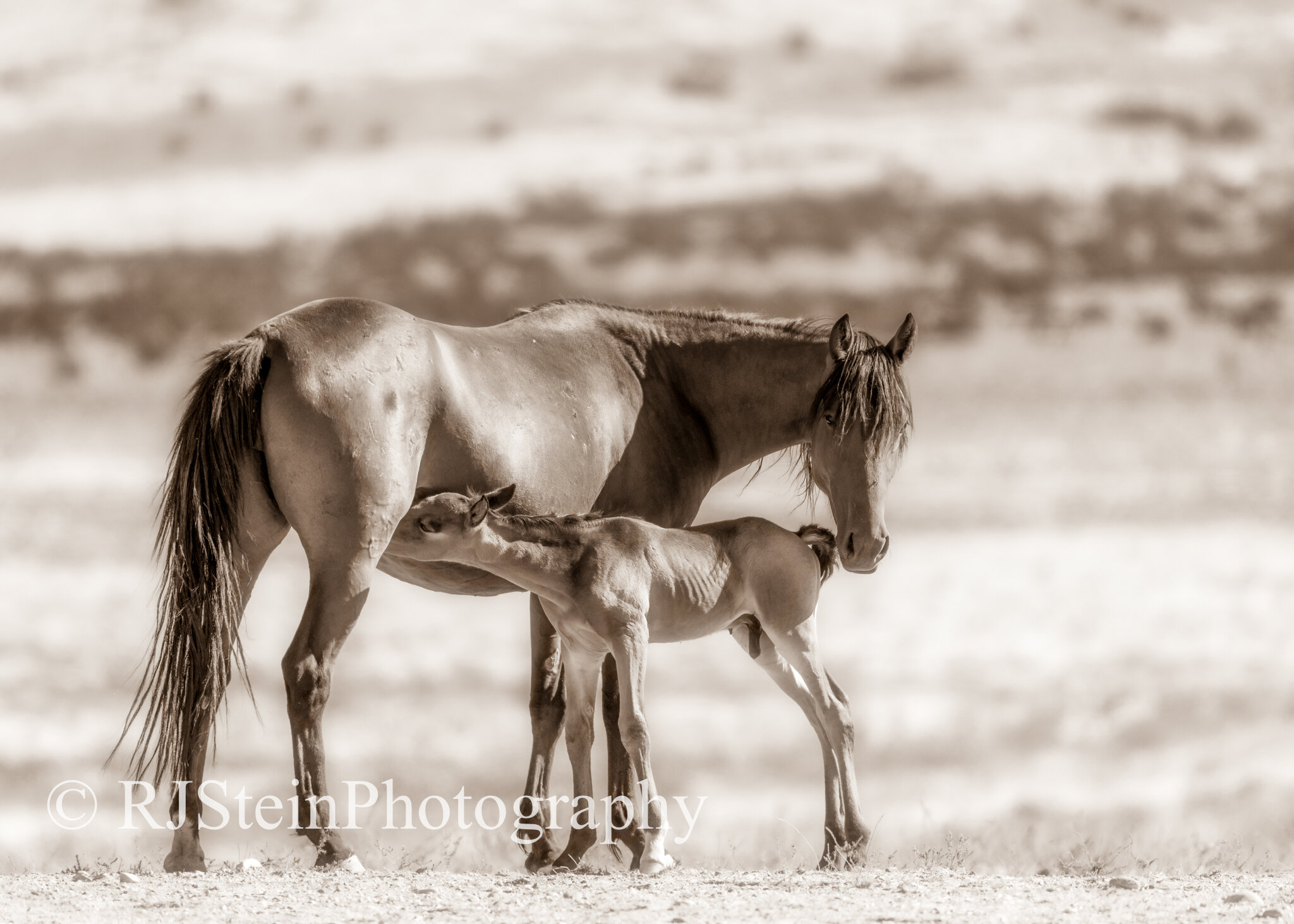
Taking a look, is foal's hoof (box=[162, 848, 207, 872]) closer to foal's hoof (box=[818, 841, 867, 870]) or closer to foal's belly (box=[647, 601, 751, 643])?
foal's belly (box=[647, 601, 751, 643])

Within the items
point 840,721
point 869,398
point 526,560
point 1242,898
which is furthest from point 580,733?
point 1242,898

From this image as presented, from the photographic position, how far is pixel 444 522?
22.4 ft

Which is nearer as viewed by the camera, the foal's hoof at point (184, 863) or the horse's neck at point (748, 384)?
the foal's hoof at point (184, 863)

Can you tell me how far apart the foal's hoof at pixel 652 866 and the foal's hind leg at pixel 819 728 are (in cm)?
79

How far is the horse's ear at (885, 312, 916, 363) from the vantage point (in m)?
7.88

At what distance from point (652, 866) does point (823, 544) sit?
179 cm

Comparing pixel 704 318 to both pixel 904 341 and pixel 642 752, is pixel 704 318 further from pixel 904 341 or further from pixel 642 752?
pixel 642 752

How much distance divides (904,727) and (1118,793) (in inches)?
109

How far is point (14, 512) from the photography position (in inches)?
883

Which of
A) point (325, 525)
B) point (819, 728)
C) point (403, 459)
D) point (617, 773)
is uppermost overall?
point (403, 459)

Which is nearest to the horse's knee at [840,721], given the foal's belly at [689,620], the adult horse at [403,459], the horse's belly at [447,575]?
the adult horse at [403,459]

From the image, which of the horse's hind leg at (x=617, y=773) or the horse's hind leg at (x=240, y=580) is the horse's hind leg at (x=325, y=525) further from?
the horse's hind leg at (x=617, y=773)

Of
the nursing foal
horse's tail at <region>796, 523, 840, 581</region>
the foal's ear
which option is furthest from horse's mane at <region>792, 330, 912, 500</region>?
the foal's ear

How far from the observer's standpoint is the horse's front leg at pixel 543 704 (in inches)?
307
